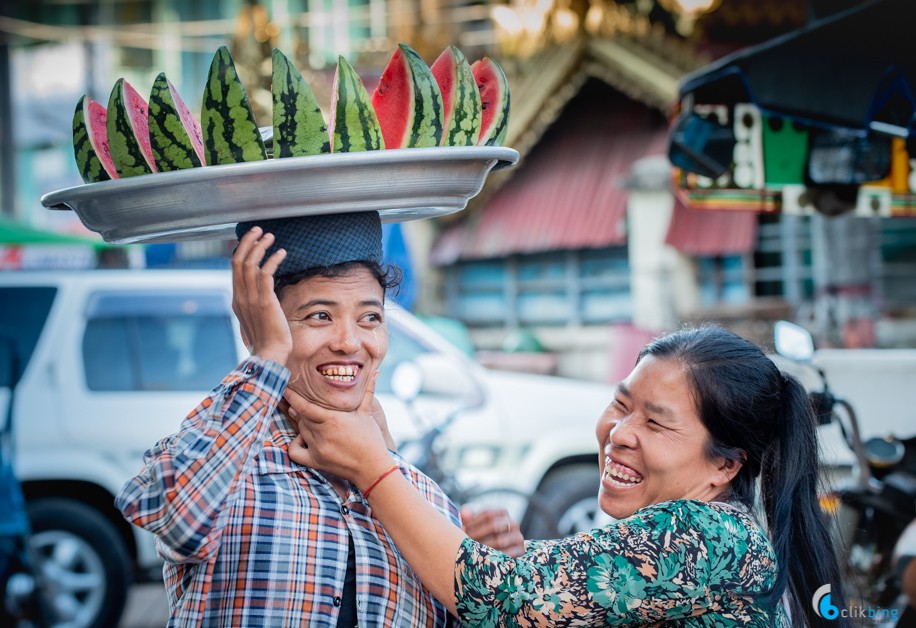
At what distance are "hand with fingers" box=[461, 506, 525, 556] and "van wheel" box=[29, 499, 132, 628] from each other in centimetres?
422

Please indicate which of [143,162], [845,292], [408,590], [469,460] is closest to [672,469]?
[408,590]

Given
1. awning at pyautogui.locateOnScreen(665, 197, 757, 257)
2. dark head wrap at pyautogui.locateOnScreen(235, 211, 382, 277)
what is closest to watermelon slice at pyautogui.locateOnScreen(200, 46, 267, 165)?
dark head wrap at pyautogui.locateOnScreen(235, 211, 382, 277)

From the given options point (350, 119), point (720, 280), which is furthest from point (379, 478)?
point (720, 280)

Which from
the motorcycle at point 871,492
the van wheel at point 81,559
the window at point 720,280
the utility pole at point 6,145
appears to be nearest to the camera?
the motorcycle at point 871,492

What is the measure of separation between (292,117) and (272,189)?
0.43 feet

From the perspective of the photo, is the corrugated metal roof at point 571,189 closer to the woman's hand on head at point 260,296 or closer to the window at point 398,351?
the window at point 398,351

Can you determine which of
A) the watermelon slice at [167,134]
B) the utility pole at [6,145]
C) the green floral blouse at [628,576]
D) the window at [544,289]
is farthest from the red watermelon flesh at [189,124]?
the utility pole at [6,145]

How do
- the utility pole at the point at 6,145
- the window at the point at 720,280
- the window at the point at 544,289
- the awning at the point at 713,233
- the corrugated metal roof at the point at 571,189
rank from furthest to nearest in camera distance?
the utility pole at the point at 6,145
the window at the point at 544,289
the corrugated metal roof at the point at 571,189
the window at the point at 720,280
the awning at the point at 713,233

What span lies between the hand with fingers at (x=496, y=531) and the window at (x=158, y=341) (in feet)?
13.3

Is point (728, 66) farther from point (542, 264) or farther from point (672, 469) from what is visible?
point (542, 264)

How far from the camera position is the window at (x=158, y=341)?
588 centimetres

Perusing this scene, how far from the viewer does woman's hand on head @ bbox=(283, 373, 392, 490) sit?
177 centimetres

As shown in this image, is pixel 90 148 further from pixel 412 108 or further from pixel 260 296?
pixel 412 108

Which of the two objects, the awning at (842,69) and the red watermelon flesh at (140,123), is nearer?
the red watermelon flesh at (140,123)
